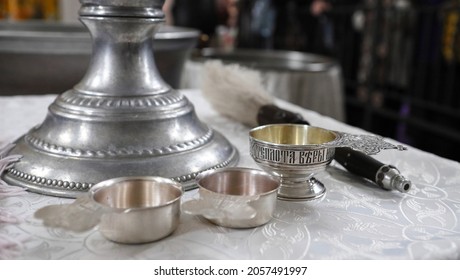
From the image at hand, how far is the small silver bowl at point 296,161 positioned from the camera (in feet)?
1.62

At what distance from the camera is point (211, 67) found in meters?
0.90

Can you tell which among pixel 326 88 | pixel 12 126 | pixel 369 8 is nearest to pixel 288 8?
pixel 369 8

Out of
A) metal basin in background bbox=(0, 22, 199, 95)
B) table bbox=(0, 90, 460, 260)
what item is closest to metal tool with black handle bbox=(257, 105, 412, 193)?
table bbox=(0, 90, 460, 260)

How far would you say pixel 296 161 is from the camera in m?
0.50

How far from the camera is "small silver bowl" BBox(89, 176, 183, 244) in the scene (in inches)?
15.6

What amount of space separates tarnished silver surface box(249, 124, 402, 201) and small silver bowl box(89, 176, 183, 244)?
10cm

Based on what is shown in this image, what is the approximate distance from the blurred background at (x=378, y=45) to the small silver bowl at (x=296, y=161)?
1001mm

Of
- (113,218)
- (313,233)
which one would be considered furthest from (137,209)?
(313,233)

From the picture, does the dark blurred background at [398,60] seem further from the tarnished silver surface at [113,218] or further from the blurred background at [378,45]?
the tarnished silver surface at [113,218]

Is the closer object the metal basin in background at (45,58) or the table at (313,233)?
the table at (313,233)

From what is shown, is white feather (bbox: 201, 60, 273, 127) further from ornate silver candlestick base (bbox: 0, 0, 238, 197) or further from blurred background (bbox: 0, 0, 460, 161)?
blurred background (bbox: 0, 0, 460, 161)

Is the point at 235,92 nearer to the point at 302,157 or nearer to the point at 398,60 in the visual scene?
the point at 302,157

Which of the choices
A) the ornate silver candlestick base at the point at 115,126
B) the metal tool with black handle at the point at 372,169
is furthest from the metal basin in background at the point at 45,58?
the metal tool with black handle at the point at 372,169
